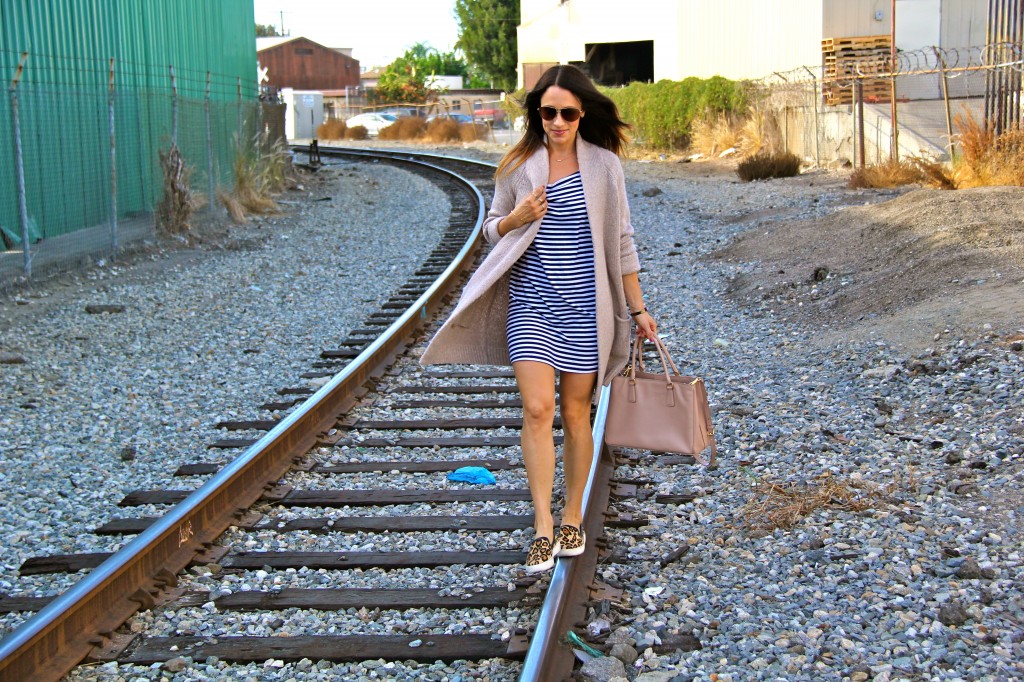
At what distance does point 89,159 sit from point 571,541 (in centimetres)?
1320

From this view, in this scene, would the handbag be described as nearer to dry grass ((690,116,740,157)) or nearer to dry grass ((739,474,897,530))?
dry grass ((739,474,897,530))

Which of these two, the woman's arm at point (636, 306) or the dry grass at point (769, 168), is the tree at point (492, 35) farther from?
the woman's arm at point (636, 306)

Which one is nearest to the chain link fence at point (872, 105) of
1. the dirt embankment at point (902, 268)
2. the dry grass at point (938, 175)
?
the dry grass at point (938, 175)

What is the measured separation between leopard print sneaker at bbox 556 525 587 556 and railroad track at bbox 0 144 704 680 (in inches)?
3.5

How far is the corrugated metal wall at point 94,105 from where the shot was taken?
1435cm

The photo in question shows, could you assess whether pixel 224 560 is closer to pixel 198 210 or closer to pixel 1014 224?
pixel 1014 224

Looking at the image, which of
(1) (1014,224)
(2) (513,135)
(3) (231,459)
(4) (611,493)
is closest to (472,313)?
(4) (611,493)

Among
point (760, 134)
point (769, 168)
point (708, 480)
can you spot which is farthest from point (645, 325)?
point (760, 134)

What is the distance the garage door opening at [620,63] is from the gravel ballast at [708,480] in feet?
125

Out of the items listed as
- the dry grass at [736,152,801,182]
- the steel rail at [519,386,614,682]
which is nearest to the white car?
the dry grass at [736,152,801,182]

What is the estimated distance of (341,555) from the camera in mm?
4812

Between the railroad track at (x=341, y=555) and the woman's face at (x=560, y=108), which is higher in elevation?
the woman's face at (x=560, y=108)

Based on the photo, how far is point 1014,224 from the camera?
10672 mm

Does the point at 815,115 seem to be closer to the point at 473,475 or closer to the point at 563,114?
the point at 473,475
